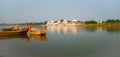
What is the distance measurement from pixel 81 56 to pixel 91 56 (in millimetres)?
720

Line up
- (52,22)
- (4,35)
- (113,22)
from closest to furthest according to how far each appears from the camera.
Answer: (4,35) → (113,22) → (52,22)

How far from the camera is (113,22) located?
112 m

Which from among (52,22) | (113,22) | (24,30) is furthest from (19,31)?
(52,22)

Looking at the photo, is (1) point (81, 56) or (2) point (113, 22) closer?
(1) point (81, 56)

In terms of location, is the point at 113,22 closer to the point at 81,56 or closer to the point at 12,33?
the point at 12,33

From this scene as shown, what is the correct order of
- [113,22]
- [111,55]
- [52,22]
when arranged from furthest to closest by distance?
1. [52,22]
2. [113,22]
3. [111,55]

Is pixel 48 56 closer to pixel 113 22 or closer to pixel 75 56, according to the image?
pixel 75 56

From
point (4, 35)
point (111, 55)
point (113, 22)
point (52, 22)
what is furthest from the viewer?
point (52, 22)

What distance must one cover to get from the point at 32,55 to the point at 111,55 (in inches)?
231

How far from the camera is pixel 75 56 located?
50.0 ft

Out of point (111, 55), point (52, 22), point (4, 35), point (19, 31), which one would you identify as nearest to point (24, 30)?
point (19, 31)

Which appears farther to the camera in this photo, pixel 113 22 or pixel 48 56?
pixel 113 22

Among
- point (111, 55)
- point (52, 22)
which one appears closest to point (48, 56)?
point (111, 55)

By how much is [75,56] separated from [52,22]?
152 meters
